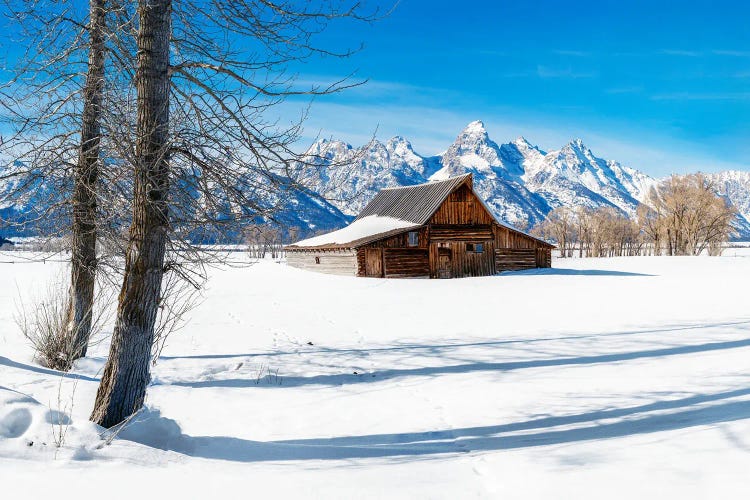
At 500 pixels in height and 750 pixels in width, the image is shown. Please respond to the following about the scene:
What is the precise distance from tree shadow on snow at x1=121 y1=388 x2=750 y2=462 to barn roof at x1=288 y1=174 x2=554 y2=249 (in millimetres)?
25698

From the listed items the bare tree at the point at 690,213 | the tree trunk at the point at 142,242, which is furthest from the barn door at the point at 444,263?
the bare tree at the point at 690,213

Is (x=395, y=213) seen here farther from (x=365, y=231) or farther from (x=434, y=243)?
(x=434, y=243)

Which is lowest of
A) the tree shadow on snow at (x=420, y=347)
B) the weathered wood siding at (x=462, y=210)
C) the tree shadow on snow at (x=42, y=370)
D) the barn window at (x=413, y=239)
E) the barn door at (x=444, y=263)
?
the tree shadow on snow at (x=420, y=347)

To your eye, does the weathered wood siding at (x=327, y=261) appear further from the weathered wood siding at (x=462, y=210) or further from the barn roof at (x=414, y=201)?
the weathered wood siding at (x=462, y=210)

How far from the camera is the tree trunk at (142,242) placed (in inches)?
200

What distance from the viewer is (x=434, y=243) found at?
3384cm

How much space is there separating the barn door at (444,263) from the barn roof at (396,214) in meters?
2.62

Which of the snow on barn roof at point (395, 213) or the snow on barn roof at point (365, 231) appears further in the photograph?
the snow on barn roof at point (395, 213)

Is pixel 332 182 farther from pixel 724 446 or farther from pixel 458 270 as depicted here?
pixel 458 270

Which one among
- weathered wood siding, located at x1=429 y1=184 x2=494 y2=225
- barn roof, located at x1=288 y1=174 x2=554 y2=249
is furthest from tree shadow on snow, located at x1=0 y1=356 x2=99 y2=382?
weathered wood siding, located at x1=429 y1=184 x2=494 y2=225

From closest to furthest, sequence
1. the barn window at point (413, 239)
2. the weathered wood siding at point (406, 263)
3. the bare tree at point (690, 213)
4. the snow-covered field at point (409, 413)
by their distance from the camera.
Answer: the snow-covered field at point (409, 413)
the weathered wood siding at point (406, 263)
the barn window at point (413, 239)
the bare tree at point (690, 213)

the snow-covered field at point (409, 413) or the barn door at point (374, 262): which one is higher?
the barn door at point (374, 262)

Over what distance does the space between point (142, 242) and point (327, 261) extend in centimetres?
3187

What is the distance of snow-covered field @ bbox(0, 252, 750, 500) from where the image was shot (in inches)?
149
